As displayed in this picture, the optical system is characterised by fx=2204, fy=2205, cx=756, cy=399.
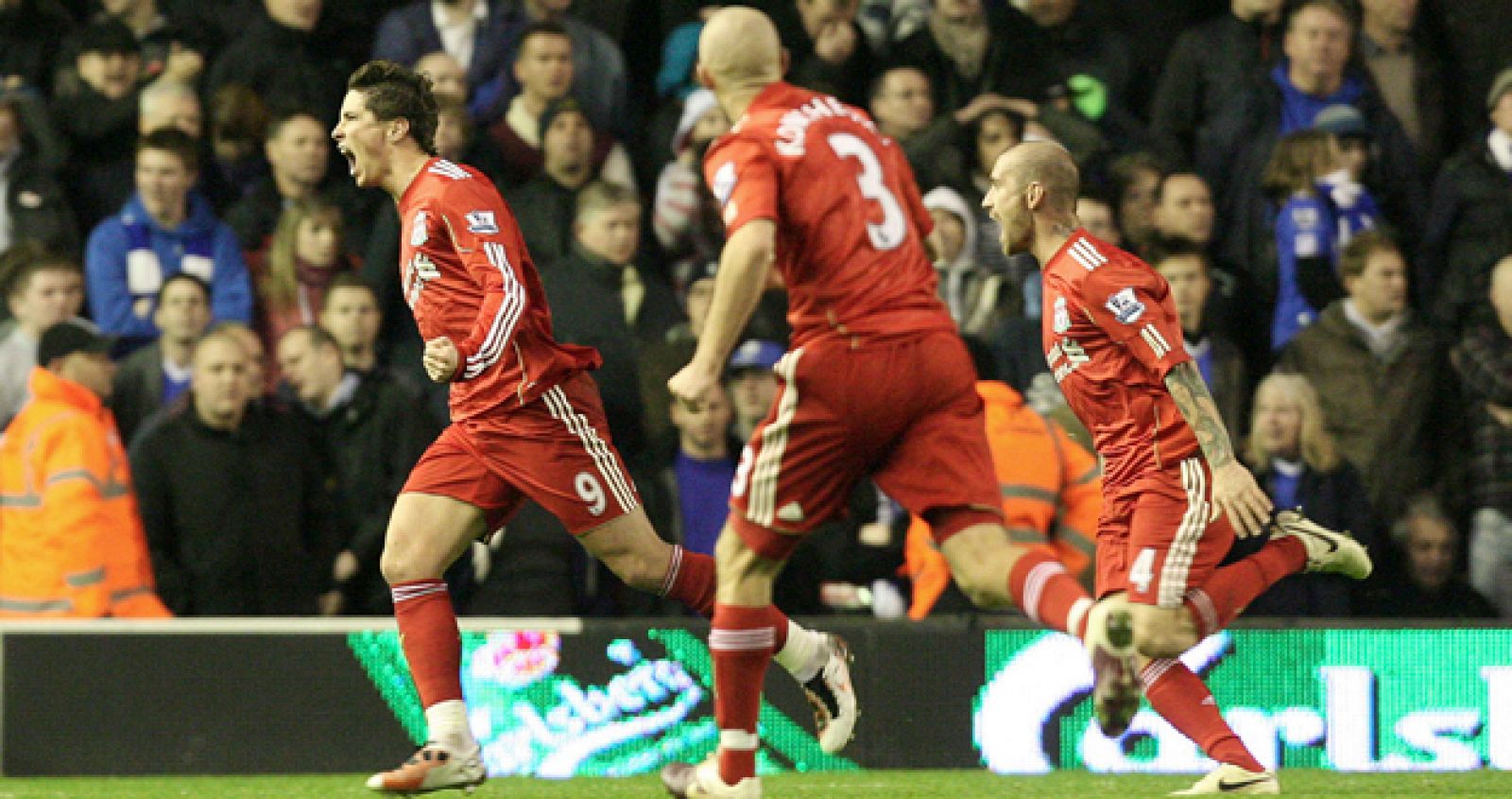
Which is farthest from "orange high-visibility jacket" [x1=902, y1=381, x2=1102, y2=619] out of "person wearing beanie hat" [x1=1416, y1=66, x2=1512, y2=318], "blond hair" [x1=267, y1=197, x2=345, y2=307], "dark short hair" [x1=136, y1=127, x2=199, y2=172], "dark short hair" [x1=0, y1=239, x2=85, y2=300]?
"dark short hair" [x1=0, y1=239, x2=85, y2=300]

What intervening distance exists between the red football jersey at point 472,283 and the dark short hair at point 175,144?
385cm

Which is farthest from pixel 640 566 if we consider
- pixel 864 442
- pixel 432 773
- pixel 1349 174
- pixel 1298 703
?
pixel 1349 174

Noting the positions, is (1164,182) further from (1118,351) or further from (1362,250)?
(1118,351)

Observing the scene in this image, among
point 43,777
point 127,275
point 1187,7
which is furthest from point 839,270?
point 1187,7

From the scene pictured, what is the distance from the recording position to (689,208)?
1018cm

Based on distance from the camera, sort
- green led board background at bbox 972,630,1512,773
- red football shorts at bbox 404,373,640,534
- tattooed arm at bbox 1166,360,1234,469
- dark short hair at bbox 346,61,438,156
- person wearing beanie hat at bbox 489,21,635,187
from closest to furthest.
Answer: tattooed arm at bbox 1166,360,1234,469
red football shorts at bbox 404,373,640,534
dark short hair at bbox 346,61,438,156
green led board background at bbox 972,630,1512,773
person wearing beanie hat at bbox 489,21,635,187

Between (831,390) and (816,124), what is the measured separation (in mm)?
669

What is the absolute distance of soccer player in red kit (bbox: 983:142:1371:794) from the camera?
6.09 meters

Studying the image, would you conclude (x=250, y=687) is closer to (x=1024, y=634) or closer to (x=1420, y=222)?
(x=1024, y=634)

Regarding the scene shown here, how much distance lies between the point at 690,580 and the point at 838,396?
1.33 m

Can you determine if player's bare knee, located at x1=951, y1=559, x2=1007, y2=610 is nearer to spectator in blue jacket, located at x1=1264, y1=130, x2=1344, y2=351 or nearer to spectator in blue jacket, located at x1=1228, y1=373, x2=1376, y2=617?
spectator in blue jacket, located at x1=1228, y1=373, x2=1376, y2=617

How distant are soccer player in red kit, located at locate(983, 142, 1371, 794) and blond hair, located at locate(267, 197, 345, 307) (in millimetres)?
4365

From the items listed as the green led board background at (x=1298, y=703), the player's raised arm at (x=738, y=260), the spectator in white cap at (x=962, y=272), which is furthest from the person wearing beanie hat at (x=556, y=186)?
the player's raised arm at (x=738, y=260)

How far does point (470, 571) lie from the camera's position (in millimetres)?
9297
